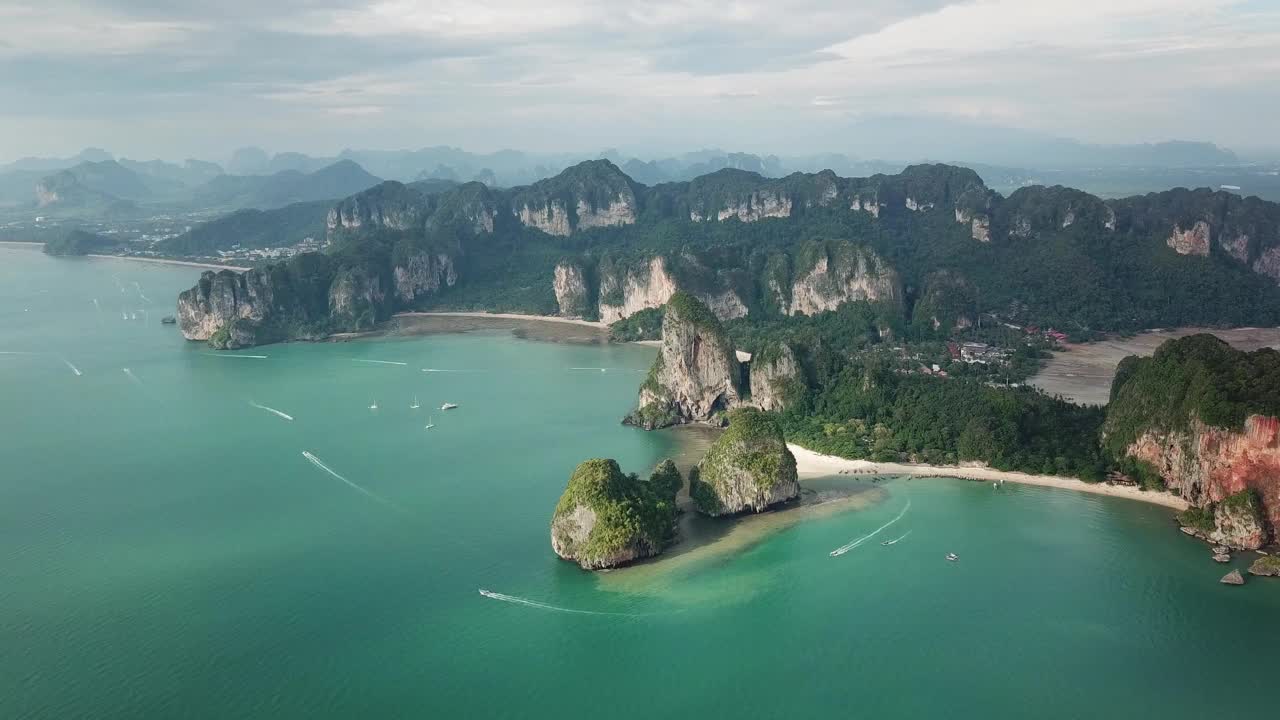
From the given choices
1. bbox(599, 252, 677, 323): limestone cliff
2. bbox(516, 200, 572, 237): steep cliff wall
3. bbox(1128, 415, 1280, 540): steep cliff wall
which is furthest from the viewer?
bbox(516, 200, 572, 237): steep cliff wall

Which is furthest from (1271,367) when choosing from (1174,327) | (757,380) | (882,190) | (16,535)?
(882,190)

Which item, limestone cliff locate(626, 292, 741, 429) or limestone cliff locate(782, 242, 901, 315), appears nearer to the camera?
limestone cliff locate(626, 292, 741, 429)

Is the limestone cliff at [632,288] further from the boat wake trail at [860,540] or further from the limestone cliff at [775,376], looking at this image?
the boat wake trail at [860,540]

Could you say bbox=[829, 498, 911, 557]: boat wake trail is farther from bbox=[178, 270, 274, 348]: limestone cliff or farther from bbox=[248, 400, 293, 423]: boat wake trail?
bbox=[178, 270, 274, 348]: limestone cliff

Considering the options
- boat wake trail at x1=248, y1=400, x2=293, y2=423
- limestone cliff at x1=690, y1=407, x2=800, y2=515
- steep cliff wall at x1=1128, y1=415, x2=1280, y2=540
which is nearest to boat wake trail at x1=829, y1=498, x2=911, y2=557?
limestone cliff at x1=690, y1=407, x2=800, y2=515

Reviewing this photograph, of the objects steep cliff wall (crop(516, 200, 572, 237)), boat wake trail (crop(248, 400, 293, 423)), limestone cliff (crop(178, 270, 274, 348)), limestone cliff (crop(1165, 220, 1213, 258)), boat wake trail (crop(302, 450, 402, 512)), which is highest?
steep cliff wall (crop(516, 200, 572, 237))

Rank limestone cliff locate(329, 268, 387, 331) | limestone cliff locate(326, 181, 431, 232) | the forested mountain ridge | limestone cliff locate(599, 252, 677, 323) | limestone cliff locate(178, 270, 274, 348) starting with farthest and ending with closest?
limestone cliff locate(326, 181, 431, 232)
limestone cliff locate(329, 268, 387, 331)
limestone cliff locate(599, 252, 677, 323)
limestone cliff locate(178, 270, 274, 348)
the forested mountain ridge

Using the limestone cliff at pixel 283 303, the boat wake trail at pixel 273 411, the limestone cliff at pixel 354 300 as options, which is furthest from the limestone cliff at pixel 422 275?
the boat wake trail at pixel 273 411
